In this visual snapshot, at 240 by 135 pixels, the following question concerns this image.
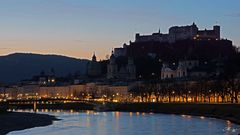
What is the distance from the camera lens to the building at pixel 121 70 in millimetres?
152500

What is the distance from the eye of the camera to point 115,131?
46.2 m

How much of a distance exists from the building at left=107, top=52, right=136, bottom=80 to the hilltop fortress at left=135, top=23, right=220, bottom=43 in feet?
59.3

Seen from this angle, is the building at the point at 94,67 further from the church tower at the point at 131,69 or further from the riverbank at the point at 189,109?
the riverbank at the point at 189,109

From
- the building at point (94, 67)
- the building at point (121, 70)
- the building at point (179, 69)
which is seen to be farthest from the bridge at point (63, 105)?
the building at point (94, 67)

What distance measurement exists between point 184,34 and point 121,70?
23.1 meters

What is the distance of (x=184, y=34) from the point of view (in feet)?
561

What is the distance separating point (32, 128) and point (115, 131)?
28.5ft

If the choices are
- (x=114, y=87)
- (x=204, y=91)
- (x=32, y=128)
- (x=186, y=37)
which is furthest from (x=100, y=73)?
(x=32, y=128)

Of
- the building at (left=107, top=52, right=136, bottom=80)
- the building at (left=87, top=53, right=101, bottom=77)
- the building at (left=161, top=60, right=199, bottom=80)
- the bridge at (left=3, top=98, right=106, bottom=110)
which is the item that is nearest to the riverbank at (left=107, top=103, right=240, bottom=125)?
the bridge at (left=3, top=98, right=106, bottom=110)

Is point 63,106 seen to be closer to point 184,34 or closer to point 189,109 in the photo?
point 189,109

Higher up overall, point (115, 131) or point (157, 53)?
point (157, 53)

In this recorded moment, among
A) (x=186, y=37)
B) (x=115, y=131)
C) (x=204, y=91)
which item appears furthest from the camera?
(x=186, y=37)

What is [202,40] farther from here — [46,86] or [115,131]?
[115,131]

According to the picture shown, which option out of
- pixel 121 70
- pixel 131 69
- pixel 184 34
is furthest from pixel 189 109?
pixel 184 34
